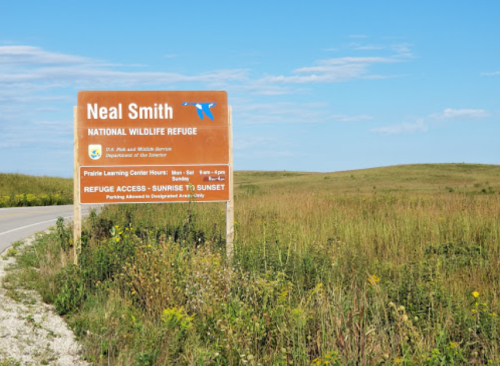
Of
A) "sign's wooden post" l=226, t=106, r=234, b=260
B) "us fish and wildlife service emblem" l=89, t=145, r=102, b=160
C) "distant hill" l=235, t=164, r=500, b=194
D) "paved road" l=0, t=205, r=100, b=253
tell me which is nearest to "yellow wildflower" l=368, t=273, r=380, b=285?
"sign's wooden post" l=226, t=106, r=234, b=260

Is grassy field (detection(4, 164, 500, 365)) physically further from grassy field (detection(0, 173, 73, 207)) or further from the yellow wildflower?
grassy field (detection(0, 173, 73, 207))

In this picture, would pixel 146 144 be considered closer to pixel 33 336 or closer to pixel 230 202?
pixel 230 202

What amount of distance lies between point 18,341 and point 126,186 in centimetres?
454

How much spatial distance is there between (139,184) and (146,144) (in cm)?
79

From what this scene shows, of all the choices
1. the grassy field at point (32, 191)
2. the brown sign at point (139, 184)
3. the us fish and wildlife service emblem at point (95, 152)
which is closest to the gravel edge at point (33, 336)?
the brown sign at point (139, 184)

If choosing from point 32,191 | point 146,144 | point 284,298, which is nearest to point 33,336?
point 284,298

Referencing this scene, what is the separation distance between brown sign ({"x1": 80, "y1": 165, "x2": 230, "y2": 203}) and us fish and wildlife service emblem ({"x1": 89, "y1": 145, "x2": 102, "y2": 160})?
218 millimetres

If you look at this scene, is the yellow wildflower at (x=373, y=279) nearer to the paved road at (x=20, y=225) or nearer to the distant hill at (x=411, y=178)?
the paved road at (x=20, y=225)

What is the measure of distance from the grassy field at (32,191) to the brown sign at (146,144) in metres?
21.5

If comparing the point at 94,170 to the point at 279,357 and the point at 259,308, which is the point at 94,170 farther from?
the point at 279,357

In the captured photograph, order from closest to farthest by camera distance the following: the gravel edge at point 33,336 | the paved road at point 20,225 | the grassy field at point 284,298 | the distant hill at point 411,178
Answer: the grassy field at point 284,298 < the gravel edge at point 33,336 < the paved road at point 20,225 < the distant hill at point 411,178

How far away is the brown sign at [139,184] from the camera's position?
33.9 feet

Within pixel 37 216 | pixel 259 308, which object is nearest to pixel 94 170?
pixel 259 308

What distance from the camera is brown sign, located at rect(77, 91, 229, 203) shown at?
10.4 meters
